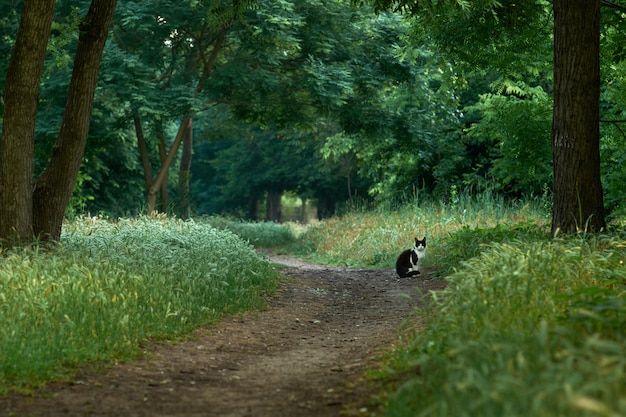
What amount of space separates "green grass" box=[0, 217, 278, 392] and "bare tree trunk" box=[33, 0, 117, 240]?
0.58 metres

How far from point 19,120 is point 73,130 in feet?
3.49

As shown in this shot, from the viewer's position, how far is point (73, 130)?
11953 mm

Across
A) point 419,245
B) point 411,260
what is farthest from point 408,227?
point 411,260

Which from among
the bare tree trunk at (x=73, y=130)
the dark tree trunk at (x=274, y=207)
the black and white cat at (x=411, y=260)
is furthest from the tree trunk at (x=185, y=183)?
the dark tree trunk at (x=274, y=207)

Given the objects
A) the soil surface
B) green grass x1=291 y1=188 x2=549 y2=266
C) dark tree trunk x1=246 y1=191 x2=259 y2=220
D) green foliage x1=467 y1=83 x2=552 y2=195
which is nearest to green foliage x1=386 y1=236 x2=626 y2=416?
the soil surface

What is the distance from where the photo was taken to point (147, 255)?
36.3ft

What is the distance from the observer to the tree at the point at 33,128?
10898 millimetres

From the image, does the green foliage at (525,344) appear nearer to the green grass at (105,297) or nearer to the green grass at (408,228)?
the green grass at (105,297)

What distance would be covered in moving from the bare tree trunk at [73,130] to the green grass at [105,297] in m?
0.58

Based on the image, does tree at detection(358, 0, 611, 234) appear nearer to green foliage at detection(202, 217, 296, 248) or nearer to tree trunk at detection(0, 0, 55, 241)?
tree trunk at detection(0, 0, 55, 241)

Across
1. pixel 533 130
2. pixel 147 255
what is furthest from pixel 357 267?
pixel 147 255

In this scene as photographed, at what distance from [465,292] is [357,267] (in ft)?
38.9

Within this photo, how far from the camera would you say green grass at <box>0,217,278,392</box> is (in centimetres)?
684

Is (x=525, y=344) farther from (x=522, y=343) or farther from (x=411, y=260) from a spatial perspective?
(x=411, y=260)
